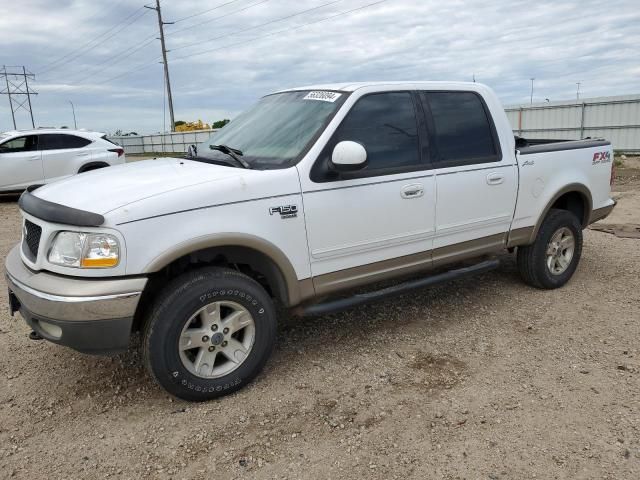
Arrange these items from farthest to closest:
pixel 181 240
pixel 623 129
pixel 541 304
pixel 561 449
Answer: pixel 623 129
pixel 541 304
pixel 181 240
pixel 561 449

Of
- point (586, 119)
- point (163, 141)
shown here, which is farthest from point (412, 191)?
point (163, 141)

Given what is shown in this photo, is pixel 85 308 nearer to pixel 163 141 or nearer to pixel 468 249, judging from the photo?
pixel 468 249

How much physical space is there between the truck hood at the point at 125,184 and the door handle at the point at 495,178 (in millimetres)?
2054

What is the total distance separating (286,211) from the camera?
10.7ft

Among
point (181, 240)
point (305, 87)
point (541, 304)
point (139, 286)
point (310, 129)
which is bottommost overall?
point (541, 304)

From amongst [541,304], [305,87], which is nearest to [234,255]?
[305,87]

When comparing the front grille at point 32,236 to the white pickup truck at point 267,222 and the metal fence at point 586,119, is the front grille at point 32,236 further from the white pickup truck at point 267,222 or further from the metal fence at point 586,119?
the metal fence at point 586,119

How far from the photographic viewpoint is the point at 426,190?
386cm

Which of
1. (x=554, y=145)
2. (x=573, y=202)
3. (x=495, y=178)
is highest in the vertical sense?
(x=554, y=145)

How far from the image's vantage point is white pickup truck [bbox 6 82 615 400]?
9.30 ft

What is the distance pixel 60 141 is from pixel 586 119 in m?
18.9

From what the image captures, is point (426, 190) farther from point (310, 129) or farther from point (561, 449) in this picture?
point (561, 449)

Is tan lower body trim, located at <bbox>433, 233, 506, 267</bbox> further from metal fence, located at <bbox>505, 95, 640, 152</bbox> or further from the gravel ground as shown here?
metal fence, located at <bbox>505, 95, 640, 152</bbox>

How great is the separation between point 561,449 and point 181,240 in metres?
2.29
